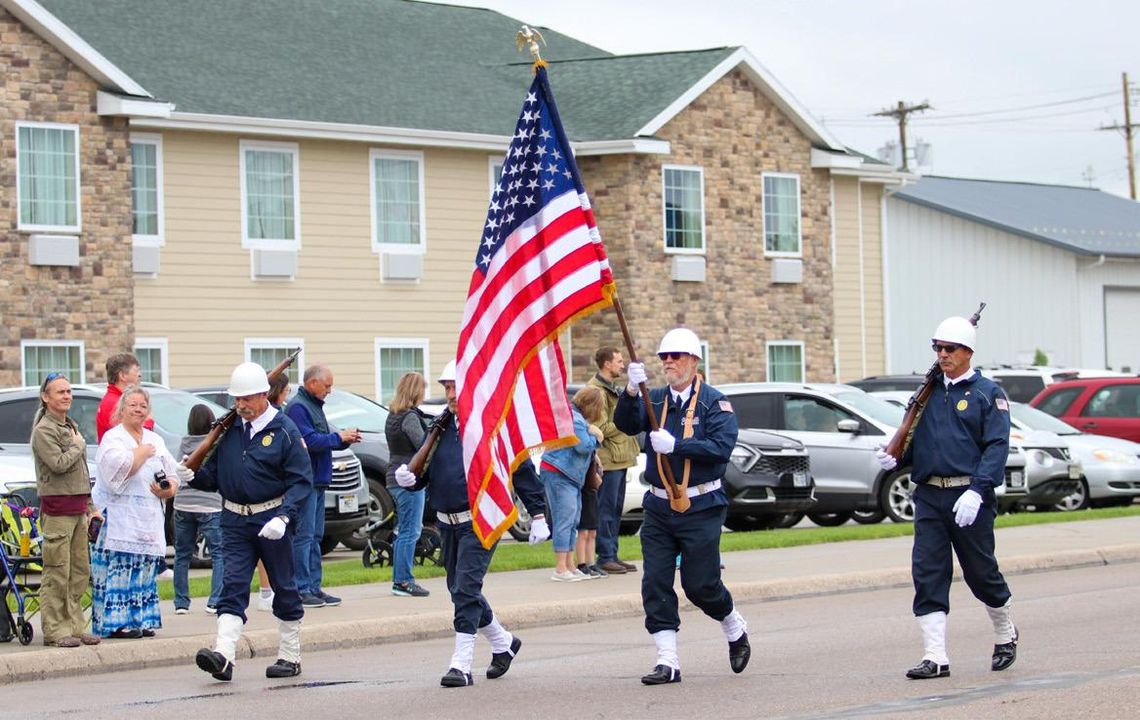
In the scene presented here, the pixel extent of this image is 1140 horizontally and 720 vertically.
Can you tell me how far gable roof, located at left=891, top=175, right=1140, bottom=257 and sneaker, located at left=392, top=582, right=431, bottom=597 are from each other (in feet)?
107

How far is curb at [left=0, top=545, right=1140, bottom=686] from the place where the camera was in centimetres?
1184

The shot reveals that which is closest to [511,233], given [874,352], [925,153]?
[874,352]

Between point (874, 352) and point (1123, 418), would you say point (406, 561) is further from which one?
point (874, 352)

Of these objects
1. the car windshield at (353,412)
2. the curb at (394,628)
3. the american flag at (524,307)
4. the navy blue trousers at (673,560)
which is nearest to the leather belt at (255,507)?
the american flag at (524,307)

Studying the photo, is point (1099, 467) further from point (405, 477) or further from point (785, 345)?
point (405, 477)

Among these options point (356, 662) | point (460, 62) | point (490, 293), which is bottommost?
point (356, 662)

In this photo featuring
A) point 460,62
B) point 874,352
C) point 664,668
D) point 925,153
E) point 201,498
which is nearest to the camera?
point 664,668

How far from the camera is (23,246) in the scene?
26.8m

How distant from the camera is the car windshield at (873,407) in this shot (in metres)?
22.6

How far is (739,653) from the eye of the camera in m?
10.7

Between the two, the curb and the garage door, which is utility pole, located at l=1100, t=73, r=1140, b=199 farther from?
the curb

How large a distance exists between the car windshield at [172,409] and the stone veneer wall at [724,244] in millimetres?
14883

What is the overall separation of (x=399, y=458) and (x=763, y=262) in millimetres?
21376

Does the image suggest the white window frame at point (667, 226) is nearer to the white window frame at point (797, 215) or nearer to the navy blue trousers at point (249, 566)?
the white window frame at point (797, 215)
